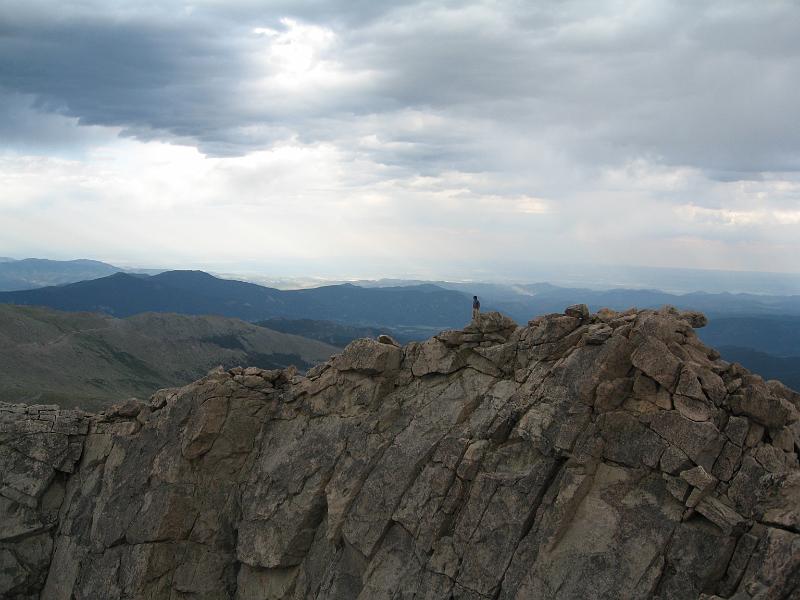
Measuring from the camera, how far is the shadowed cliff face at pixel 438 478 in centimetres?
2555

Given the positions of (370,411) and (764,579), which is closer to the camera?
(764,579)

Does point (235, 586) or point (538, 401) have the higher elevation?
point (538, 401)

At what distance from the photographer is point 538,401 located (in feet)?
101

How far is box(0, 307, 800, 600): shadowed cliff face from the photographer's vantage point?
25.5m

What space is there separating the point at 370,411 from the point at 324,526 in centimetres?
668

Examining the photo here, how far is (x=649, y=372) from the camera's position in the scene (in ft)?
93.5

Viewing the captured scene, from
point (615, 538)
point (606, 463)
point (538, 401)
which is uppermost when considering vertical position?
point (538, 401)

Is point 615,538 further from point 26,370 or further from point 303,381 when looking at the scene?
point 26,370

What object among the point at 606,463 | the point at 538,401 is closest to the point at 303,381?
the point at 538,401

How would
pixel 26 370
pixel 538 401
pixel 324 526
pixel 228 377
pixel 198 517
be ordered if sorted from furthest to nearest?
pixel 26 370 → pixel 228 377 → pixel 198 517 → pixel 324 526 → pixel 538 401

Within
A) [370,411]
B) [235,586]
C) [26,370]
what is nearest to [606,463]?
[370,411]

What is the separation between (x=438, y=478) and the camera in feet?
104

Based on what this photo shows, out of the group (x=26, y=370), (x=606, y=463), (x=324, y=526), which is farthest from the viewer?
(x=26, y=370)

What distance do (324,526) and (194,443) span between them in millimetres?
10304
